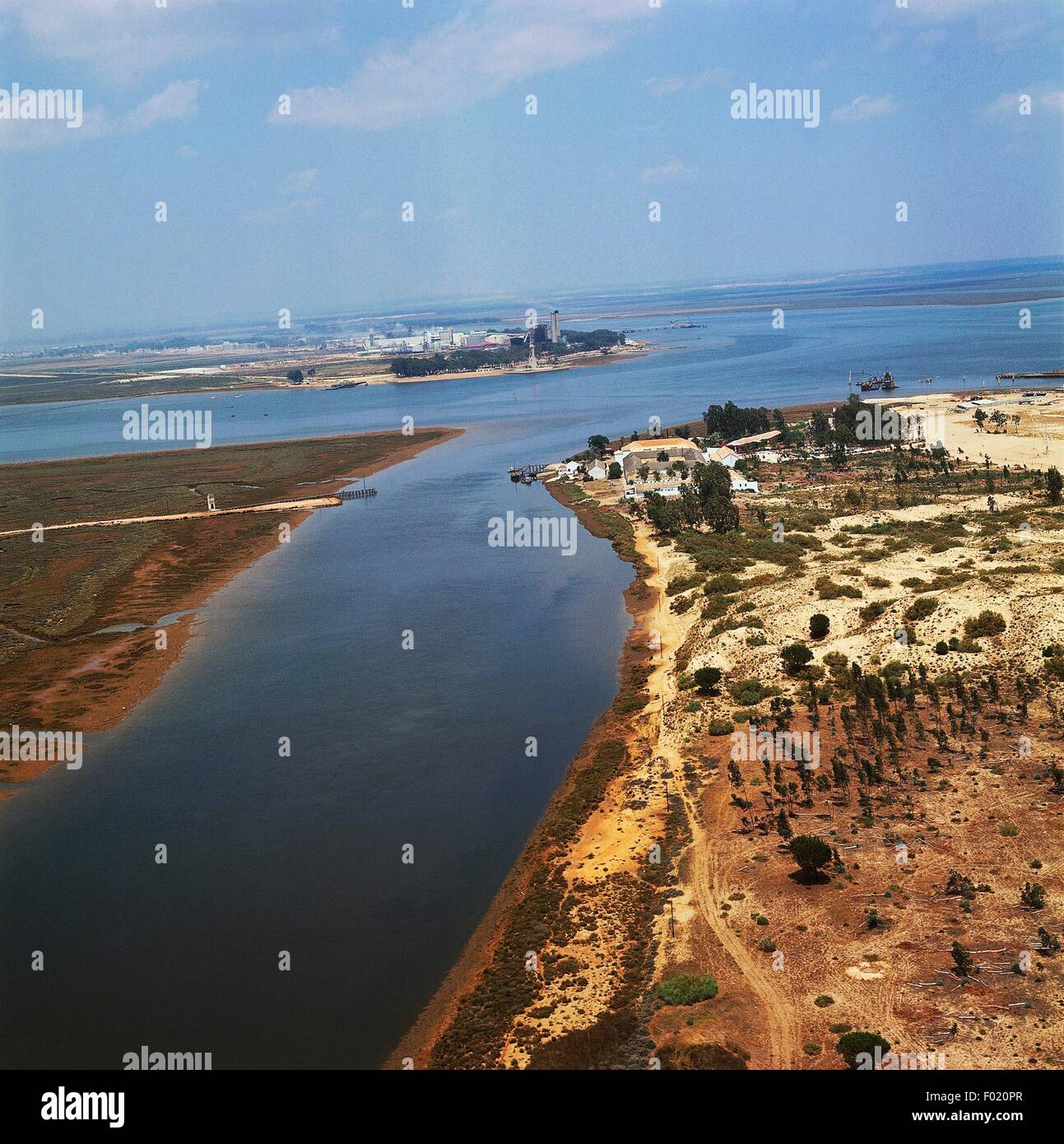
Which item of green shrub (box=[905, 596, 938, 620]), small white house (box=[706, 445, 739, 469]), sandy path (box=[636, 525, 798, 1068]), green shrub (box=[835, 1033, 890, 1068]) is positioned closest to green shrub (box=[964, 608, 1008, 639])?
green shrub (box=[905, 596, 938, 620])

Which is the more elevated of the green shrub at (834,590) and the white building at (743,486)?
the white building at (743,486)

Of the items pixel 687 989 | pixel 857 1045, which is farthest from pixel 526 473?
pixel 857 1045

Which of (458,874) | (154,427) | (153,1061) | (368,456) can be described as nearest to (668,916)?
(458,874)

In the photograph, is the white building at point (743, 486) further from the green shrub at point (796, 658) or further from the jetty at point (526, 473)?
the green shrub at point (796, 658)

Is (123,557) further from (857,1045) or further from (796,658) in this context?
(857,1045)

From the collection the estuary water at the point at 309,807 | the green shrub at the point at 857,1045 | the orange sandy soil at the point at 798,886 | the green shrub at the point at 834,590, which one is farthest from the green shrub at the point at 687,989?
the green shrub at the point at 834,590

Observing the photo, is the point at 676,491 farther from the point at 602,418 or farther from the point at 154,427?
the point at 154,427
